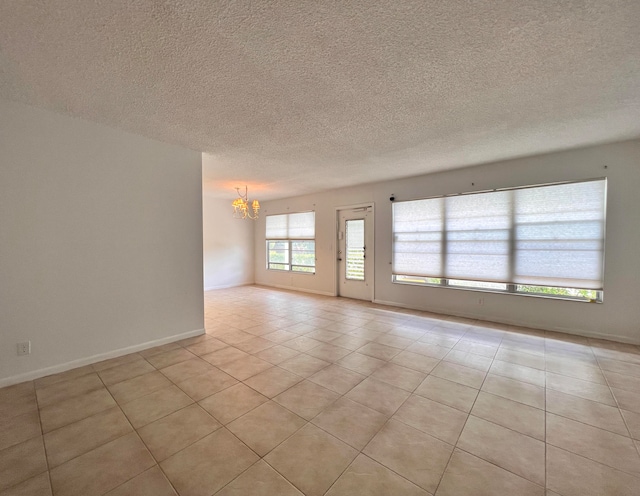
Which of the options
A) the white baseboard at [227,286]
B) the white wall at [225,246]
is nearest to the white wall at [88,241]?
the white wall at [225,246]

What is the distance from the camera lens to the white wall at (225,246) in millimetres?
7275

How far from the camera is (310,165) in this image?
4.32m

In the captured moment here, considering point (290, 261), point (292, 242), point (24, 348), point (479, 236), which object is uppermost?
point (479, 236)

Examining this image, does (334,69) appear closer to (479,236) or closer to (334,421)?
(334,421)

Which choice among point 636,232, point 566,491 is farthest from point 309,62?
point 636,232

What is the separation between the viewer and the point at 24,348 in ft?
8.08

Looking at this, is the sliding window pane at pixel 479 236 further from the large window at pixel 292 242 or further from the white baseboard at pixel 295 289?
the large window at pixel 292 242

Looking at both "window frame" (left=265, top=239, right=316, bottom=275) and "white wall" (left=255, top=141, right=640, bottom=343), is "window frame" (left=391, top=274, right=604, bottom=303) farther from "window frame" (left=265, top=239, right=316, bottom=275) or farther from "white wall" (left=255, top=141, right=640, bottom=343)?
"window frame" (left=265, top=239, right=316, bottom=275)

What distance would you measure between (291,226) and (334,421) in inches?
228

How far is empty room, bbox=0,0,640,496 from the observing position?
1508 millimetres

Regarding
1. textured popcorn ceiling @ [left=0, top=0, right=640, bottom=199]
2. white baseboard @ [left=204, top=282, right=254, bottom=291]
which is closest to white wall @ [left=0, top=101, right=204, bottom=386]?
textured popcorn ceiling @ [left=0, top=0, right=640, bottom=199]

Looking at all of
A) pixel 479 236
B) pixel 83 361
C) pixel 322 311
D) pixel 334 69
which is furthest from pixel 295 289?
pixel 334 69

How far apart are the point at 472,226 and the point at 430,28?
3.56 meters

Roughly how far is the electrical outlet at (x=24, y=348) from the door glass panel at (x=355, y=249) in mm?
5040
